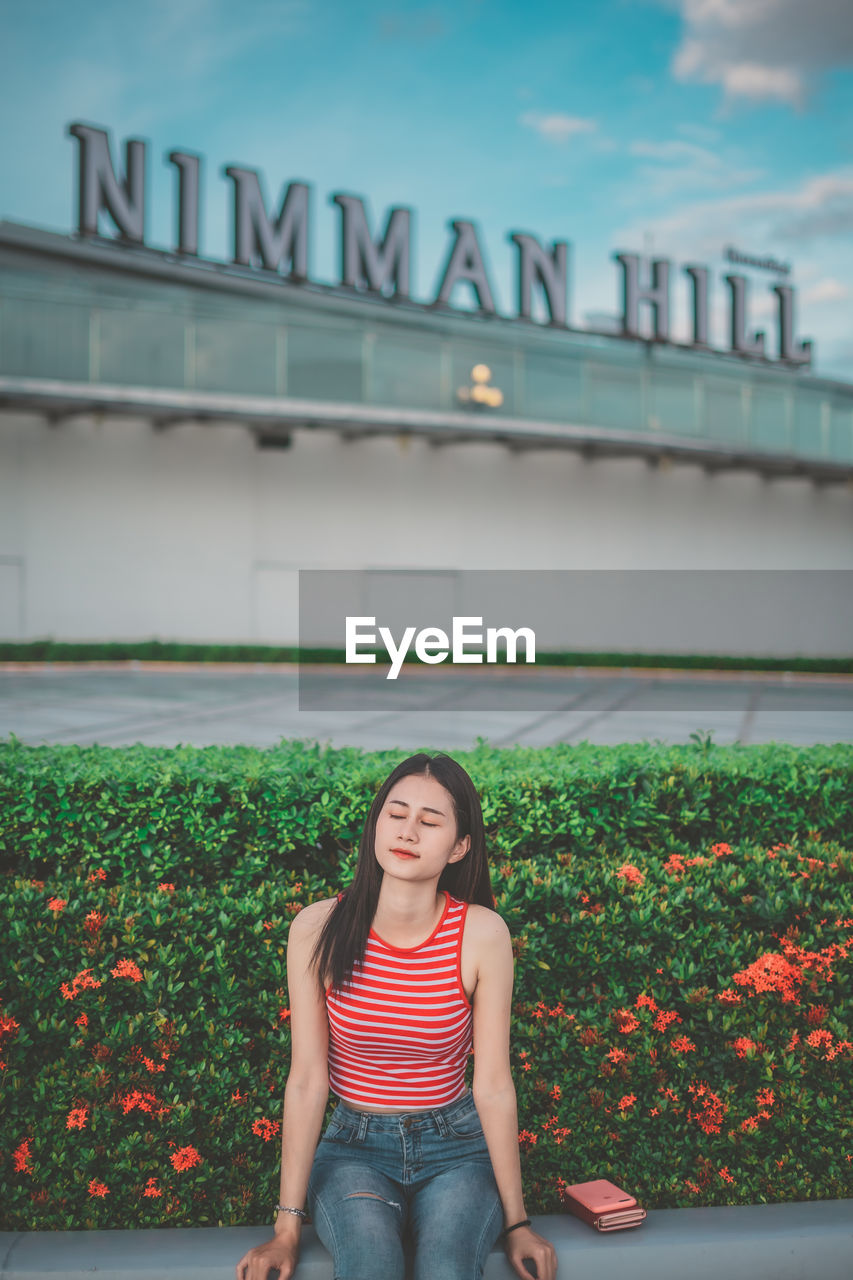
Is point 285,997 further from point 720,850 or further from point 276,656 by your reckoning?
point 276,656

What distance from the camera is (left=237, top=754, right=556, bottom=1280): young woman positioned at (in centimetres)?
207

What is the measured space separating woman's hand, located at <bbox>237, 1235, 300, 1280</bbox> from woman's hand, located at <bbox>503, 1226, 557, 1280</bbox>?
A: 0.48 m

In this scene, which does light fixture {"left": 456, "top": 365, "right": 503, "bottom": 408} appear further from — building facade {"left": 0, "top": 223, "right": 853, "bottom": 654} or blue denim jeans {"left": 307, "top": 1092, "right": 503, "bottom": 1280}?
blue denim jeans {"left": 307, "top": 1092, "right": 503, "bottom": 1280}

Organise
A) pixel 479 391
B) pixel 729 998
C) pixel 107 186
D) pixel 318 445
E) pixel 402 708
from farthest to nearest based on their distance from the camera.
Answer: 1. pixel 318 445
2. pixel 479 391
3. pixel 107 186
4. pixel 402 708
5. pixel 729 998

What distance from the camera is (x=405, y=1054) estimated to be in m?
2.19

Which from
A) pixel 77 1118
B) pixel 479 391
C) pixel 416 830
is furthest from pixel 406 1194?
pixel 479 391

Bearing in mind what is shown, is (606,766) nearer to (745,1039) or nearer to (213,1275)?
(745,1039)

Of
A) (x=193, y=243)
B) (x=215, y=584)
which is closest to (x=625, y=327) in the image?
(x=193, y=243)

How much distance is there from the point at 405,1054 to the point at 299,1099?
0.26 m

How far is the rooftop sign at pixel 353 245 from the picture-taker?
16.8 m

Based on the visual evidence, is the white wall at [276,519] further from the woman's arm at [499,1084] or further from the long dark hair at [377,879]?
the woman's arm at [499,1084]

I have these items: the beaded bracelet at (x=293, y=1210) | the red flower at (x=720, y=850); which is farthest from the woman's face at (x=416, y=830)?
Answer: the red flower at (x=720, y=850)

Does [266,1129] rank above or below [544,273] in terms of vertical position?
below

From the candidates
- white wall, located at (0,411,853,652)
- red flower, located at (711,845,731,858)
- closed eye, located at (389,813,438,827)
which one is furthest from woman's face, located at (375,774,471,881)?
white wall, located at (0,411,853,652)
